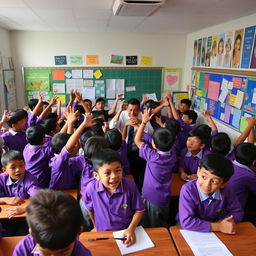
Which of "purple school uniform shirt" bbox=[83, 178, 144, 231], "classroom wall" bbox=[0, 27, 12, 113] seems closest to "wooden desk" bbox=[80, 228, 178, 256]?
"purple school uniform shirt" bbox=[83, 178, 144, 231]

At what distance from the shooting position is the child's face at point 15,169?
1896 millimetres

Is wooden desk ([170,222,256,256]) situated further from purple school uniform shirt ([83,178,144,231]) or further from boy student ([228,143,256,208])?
boy student ([228,143,256,208])

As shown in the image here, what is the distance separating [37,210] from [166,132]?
4.52ft

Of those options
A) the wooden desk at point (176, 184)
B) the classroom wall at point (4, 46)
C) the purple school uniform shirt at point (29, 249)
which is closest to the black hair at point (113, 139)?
the wooden desk at point (176, 184)

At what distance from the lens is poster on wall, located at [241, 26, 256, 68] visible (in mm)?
2879

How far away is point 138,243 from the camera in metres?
1.33

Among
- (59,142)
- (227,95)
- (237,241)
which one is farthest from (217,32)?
(237,241)

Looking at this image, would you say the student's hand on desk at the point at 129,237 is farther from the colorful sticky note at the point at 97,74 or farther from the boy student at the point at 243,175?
the colorful sticky note at the point at 97,74

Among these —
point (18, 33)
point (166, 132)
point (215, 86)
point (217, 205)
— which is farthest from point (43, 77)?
point (217, 205)

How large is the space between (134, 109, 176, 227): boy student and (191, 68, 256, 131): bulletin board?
1.50 metres

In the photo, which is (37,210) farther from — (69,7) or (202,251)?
(69,7)

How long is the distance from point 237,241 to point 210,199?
28 cm

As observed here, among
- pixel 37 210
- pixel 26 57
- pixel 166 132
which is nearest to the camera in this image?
pixel 37 210

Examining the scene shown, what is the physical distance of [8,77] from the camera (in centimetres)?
458
